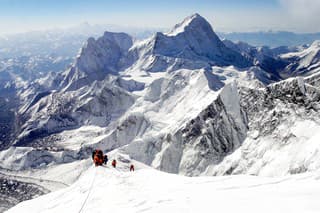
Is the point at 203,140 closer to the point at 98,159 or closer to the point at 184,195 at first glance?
the point at 98,159

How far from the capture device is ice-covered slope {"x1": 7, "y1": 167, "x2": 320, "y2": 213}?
22317 millimetres

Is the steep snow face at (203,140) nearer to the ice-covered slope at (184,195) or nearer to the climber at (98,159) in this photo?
the climber at (98,159)

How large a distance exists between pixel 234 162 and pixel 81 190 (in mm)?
82505

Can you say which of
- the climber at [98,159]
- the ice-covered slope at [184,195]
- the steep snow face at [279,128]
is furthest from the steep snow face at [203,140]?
the ice-covered slope at [184,195]

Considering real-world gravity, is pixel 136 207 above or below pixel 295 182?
below

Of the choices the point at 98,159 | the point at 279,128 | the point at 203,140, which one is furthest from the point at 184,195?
the point at 203,140

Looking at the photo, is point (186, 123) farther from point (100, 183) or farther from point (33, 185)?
point (100, 183)

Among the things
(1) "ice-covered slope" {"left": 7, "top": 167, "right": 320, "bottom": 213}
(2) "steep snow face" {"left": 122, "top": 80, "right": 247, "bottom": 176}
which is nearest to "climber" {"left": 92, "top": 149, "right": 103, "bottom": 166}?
(1) "ice-covered slope" {"left": 7, "top": 167, "right": 320, "bottom": 213}

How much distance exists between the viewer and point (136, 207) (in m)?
26.9

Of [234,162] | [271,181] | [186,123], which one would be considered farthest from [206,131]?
[271,181]

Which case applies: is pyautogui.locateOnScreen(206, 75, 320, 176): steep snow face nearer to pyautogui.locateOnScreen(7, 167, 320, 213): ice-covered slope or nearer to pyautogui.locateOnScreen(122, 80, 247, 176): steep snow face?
pyautogui.locateOnScreen(122, 80, 247, 176): steep snow face

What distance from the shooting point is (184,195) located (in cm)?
2806

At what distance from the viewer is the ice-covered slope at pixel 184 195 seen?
22317 mm

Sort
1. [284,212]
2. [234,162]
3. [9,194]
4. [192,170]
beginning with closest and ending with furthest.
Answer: [284,212]
[234,162]
[192,170]
[9,194]
